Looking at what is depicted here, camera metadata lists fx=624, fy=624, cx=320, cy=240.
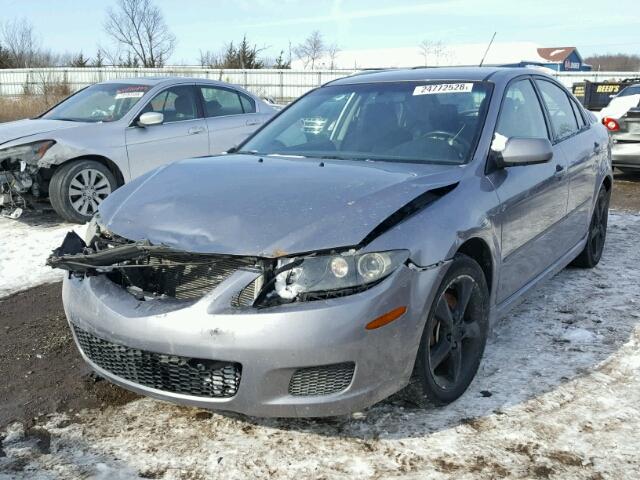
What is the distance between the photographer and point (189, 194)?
2947 millimetres

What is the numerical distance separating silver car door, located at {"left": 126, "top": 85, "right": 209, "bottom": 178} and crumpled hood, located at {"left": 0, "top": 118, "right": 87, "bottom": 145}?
65cm

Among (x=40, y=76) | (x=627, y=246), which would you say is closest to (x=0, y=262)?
(x=627, y=246)

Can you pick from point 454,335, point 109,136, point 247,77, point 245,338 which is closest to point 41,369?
point 245,338

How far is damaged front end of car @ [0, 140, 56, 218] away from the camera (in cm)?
643

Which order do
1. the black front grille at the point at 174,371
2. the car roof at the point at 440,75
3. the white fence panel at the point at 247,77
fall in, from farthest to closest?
the white fence panel at the point at 247,77, the car roof at the point at 440,75, the black front grille at the point at 174,371

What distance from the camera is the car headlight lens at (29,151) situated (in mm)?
6402

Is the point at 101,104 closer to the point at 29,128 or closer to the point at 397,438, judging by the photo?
the point at 29,128

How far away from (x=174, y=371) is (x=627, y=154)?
27.9ft

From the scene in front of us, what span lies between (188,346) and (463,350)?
4.65ft

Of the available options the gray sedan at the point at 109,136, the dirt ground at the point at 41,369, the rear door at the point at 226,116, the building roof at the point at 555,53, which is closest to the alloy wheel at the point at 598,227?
the dirt ground at the point at 41,369

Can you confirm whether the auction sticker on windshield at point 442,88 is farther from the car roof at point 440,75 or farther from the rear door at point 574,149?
the rear door at point 574,149

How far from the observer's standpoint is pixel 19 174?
6480mm

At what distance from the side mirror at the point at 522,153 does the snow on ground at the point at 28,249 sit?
357cm

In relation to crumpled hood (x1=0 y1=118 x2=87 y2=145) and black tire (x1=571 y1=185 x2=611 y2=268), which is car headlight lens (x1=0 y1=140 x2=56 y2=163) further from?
black tire (x1=571 y1=185 x2=611 y2=268)
